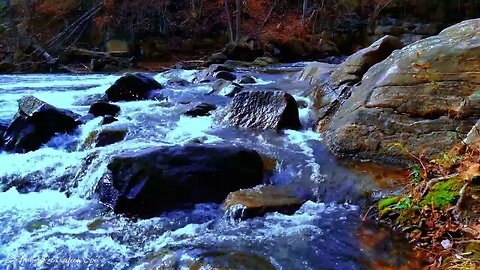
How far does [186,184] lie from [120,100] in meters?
5.84

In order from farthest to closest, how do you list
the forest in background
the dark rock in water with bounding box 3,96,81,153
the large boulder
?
1. the forest in background
2. the dark rock in water with bounding box 3,96,81,153
3. the large boulder

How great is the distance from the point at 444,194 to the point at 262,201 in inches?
69.0

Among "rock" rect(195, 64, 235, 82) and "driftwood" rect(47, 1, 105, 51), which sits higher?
"driftwood" rect(47, 1, 105, 51)

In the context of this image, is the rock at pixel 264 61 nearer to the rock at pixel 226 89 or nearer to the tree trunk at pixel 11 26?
the rock at pixel 226 89

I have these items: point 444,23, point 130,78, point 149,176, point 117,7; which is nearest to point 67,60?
point 117,7

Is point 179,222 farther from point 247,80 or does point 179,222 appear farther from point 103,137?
point 247,80

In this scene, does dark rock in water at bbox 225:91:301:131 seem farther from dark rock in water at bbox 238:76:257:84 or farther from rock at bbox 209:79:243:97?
dark rock in water at bbox 238:76:257:84

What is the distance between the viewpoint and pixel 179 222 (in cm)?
458

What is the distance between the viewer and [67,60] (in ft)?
64.5

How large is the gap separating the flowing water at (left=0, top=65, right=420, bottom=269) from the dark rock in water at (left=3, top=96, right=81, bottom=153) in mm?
213

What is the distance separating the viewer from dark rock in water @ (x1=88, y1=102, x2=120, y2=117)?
28.3ft

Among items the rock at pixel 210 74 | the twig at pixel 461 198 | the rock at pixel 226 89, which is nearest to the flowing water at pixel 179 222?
the twig at pixel 461 198

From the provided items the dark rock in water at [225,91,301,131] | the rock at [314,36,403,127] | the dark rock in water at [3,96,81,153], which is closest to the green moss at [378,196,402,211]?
the dark rock in water at [225,91,301,131]

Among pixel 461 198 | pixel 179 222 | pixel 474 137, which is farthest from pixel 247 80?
pixel 461 198
